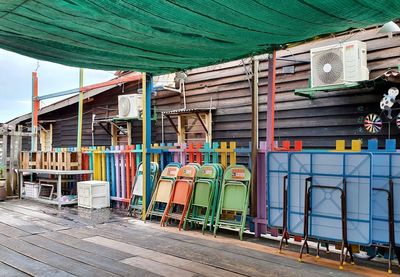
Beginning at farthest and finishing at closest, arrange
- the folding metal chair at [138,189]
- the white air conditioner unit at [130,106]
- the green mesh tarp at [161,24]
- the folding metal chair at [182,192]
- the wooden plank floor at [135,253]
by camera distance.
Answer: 1. the white air conditioner unit at [130,106]
2. the folding metal chair at [138,189]
3. the folding metal chair at [182,192]
4. the wooden plank floor at [135,253]
5. the green mesh tarp at [161,24]

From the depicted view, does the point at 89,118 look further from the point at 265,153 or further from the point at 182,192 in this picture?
the point at 265,153

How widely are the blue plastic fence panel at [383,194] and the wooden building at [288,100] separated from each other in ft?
7.76

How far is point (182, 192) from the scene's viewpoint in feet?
16.9

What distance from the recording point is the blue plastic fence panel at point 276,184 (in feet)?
13.2

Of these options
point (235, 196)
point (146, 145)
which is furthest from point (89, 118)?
point (235, 196)

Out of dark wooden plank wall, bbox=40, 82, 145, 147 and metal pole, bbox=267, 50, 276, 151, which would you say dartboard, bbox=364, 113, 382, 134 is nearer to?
metal pole, bbox=267, 50, 276, 151

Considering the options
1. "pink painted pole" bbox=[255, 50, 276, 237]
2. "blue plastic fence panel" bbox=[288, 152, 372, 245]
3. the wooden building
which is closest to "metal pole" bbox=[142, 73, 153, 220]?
the wooden building

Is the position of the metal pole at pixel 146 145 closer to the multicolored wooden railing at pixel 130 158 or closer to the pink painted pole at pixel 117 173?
the multicolored wooden railing at pixel 130 158

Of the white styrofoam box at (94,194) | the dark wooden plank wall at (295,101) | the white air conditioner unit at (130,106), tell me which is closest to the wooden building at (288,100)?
the dark wooden plank wall at (295,101)

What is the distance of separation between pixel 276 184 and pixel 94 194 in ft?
12.9

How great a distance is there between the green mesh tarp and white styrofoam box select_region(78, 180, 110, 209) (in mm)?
3465

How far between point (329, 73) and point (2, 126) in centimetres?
727

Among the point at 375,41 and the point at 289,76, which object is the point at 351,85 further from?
the point at 289,76

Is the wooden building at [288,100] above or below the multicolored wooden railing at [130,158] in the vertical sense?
above
